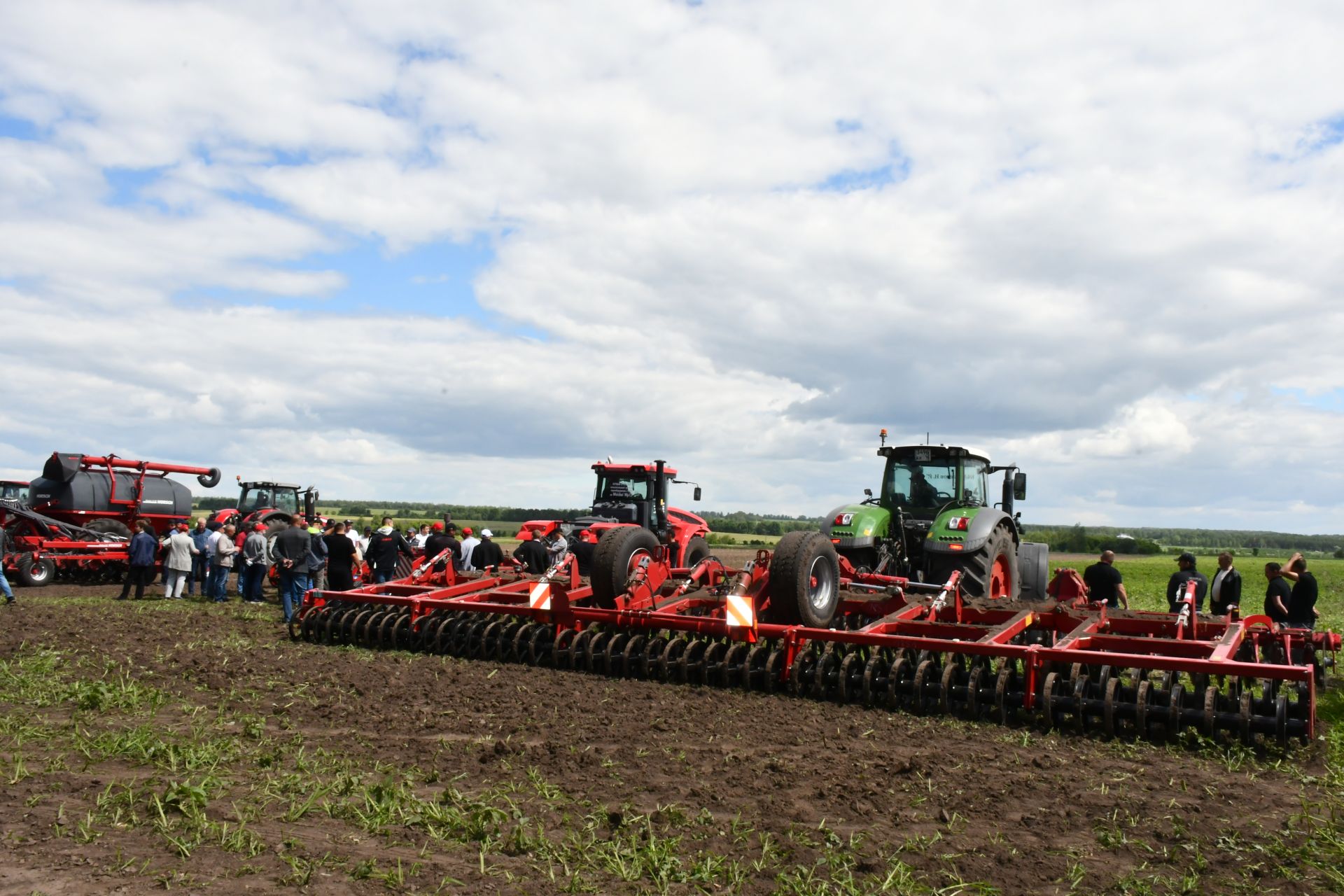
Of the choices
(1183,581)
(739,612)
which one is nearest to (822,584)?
(739,612)

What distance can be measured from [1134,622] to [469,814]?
6.13 metres

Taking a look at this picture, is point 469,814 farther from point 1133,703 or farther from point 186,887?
point 1133,703

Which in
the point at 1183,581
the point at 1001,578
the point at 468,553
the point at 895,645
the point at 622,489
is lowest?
the point at 895,645

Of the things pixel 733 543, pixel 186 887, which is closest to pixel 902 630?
pixel 186 887

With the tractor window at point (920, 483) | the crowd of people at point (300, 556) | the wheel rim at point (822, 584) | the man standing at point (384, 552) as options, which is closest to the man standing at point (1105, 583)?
the tractor window at point (920, 483)

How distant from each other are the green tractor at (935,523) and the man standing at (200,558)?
34.4ft

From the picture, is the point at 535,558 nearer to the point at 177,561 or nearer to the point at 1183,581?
the point at 177,561

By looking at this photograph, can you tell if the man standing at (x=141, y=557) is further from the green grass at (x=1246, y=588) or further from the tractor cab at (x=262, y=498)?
the green grass at (x=1246, y=588)

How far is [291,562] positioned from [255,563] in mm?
2780

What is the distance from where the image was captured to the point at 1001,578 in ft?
37.0

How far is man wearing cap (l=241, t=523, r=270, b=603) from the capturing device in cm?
1441

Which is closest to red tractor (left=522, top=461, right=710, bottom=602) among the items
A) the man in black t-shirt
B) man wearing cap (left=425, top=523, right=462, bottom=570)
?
man wearing cap (left=425, top=523, right=462, bottom=570)

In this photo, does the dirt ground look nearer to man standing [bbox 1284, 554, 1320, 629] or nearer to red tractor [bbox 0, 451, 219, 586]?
man standing [bbox 1284, 554, 1320, 629]

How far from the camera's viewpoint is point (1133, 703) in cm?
625
